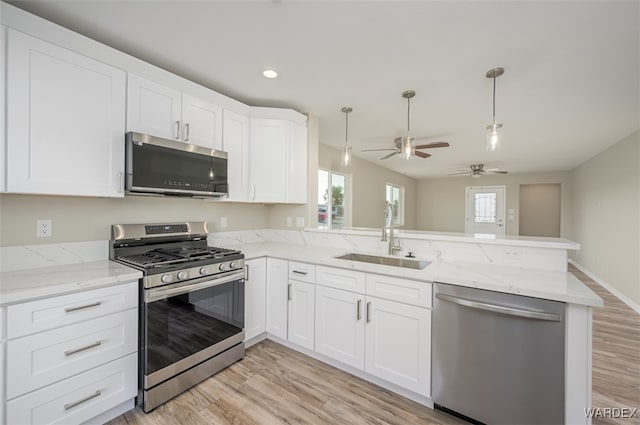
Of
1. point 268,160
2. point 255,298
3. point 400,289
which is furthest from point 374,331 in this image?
point 268,160

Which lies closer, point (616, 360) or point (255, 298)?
point (616, 360)

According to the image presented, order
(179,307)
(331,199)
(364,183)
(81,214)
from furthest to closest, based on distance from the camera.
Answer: (364,183), (331,199), (81,214), (179,307)

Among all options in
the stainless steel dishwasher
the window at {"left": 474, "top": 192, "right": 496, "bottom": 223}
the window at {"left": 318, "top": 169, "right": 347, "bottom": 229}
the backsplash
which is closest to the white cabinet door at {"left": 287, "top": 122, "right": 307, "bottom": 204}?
the backsplash

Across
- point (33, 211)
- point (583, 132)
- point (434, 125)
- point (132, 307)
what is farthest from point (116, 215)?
point (583, 132)

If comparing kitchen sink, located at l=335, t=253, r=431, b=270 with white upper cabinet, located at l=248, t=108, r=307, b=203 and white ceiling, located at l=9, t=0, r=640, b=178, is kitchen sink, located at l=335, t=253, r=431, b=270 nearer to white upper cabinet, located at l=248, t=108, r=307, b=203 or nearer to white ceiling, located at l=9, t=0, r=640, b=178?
white upper cabinet, located at l=248, t=108, r=307, b=203

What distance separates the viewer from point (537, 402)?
4.76 feet

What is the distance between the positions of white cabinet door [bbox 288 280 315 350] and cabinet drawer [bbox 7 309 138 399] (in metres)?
1.17

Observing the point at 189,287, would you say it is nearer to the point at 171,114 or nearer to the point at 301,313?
the point at 301,313

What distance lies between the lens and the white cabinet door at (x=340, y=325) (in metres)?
2.05

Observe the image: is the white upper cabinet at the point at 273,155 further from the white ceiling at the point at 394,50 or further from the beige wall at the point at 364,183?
the beige wall at the point at 364,183

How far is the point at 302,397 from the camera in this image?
1891 millimetres

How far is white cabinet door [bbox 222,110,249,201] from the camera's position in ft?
8.56

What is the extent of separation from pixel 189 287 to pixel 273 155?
157 centimetres

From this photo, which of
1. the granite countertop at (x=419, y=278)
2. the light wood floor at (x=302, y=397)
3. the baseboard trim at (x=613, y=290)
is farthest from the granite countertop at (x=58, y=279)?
the baseboard trim at (x=613, y=290)
